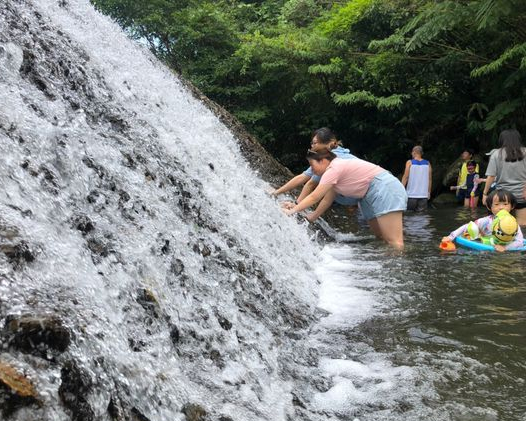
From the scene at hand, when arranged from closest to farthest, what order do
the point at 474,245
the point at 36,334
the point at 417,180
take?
the point at 36,334, the point at 474,245, the point at 417,180

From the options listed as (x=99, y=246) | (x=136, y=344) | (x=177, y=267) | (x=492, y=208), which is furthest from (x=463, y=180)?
(x=136, y=344)

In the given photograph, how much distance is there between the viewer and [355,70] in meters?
14.7

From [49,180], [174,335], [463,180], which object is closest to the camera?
[174,335]

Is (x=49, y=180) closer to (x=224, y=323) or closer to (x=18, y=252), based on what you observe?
(x=18, y=252)

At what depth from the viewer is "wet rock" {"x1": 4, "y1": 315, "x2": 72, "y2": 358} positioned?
1601 millimetres

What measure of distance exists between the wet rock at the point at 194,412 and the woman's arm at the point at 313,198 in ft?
12.0

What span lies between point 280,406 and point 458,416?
0.78 m

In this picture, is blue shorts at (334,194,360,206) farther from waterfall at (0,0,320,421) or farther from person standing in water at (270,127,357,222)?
waterfall at (0,0,320,421)

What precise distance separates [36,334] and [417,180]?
398 inches

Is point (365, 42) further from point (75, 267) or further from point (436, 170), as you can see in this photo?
point (75, 267)

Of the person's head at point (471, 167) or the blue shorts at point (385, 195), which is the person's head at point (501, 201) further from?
the person's head at point (471, 167)

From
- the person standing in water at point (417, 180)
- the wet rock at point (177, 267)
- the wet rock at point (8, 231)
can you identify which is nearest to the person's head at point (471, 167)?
the person standing in water at point (417, 180)

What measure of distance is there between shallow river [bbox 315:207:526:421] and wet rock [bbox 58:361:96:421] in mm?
1187

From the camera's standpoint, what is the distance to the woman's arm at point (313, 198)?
218 inches
